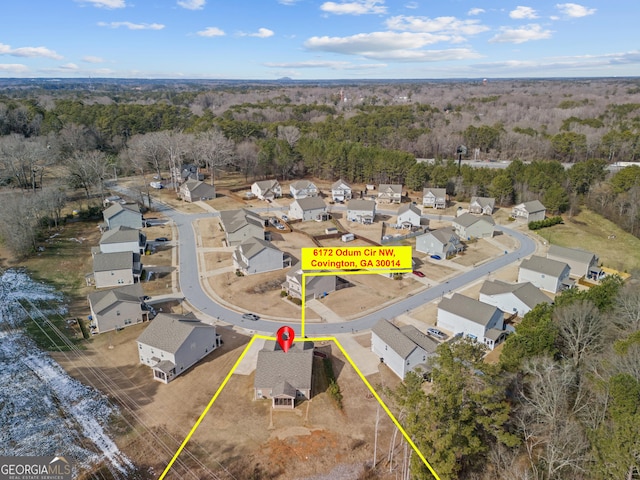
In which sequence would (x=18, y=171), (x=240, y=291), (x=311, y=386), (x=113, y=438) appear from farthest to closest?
(x=18, y=171), (x=240, y=291), (x=311, y=386), (x=113, y=438)

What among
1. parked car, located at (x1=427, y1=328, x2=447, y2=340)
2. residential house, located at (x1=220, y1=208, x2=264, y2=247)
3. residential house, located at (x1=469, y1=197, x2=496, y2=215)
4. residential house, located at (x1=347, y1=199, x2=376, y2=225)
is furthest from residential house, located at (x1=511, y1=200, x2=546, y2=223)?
residential house, located at (x1=220, y1=208, x2=264, y2=247)

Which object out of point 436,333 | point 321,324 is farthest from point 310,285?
point 436,333

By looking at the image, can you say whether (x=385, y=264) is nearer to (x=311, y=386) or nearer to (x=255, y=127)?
(x=311, y=386)

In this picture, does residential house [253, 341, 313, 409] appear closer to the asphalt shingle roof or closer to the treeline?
the asphalt shingle roof

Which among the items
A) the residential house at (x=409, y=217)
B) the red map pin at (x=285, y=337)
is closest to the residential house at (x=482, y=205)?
the residential house at (x=409, y=217)

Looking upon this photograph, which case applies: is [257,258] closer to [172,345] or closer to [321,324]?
[321,324]

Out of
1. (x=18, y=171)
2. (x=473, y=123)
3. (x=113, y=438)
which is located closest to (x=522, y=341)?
(x=113, y=438)
